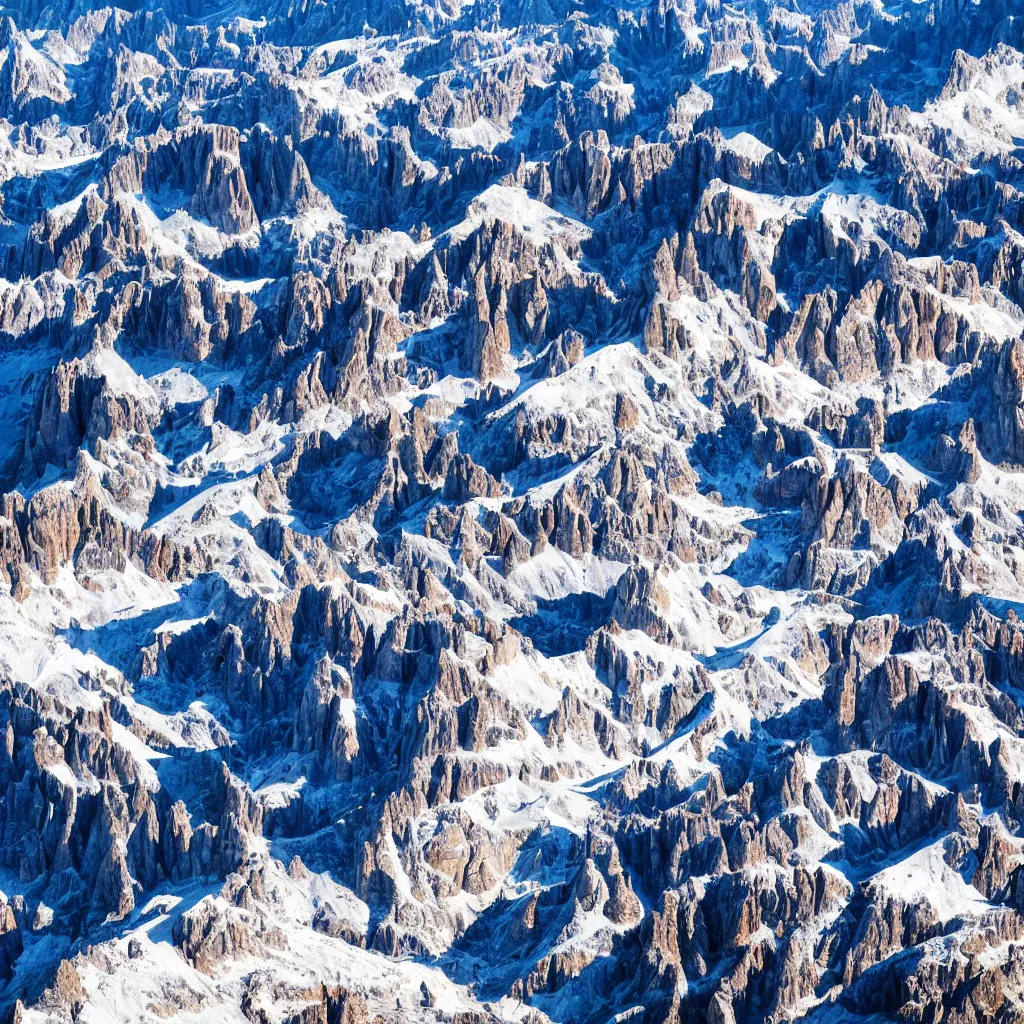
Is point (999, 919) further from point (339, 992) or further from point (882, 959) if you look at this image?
point (339, 992)

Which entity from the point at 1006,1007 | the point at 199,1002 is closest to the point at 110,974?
the point at 199,1002

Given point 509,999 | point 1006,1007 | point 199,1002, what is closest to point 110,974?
point 199,1002

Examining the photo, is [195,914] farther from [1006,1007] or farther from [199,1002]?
[1006,1007]

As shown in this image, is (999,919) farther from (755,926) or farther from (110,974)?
(110,974)

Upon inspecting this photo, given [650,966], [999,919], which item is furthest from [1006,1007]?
[650,966]

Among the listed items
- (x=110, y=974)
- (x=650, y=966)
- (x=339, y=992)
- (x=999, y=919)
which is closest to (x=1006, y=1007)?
(x=999, y=919)

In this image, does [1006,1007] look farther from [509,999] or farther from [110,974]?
[110,974]
